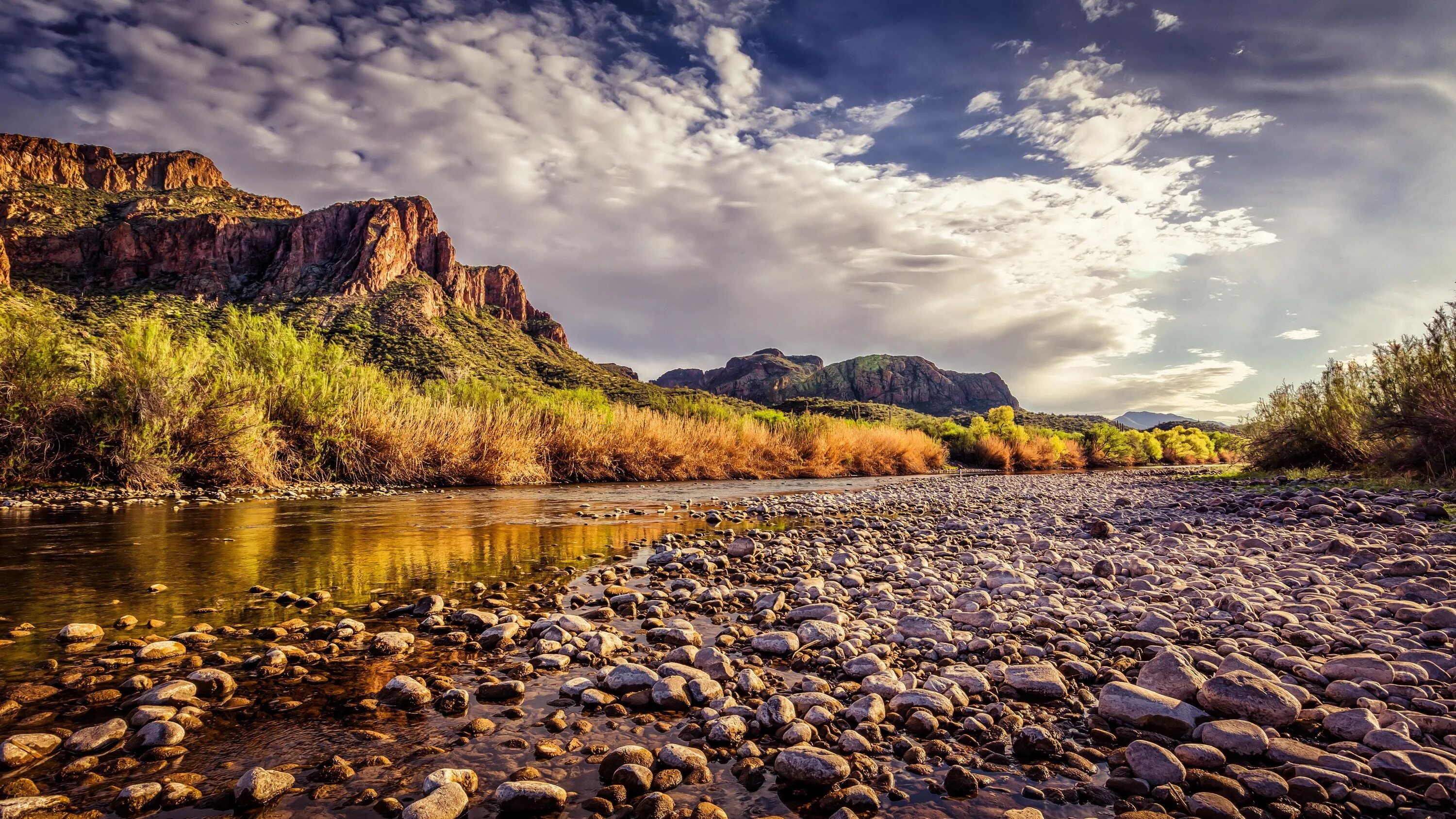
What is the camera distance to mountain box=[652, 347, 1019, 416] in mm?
105125

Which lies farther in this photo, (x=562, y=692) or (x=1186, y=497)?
(x=1186, y=497)

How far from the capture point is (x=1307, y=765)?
2.15m

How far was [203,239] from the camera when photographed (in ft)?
270

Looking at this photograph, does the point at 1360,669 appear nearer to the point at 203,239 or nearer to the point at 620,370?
the point at 620,370

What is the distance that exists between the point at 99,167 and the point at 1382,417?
146393 mm

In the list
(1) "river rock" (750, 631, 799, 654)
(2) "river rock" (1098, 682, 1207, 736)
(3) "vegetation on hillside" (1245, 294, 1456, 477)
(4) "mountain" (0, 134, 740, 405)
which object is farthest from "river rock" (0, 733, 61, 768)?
(4) "mountain" (0, 134, 740, 405)

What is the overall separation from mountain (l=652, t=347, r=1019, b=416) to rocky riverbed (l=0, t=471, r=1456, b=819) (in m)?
88.1

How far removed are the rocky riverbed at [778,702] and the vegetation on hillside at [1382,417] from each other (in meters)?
9.20

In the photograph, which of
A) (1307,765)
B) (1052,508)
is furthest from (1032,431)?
(1307,765)

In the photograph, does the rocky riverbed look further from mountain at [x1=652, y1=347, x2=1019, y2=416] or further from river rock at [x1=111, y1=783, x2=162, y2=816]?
mountain at [x1=652, y1=347, x2=1019, y2=416]

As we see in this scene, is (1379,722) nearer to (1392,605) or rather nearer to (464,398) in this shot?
(1392,605)

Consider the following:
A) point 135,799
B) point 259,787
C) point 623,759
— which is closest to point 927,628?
point 623,759

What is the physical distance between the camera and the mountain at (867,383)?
10512 cm

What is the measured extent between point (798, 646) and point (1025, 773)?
A: 1.58 metres
